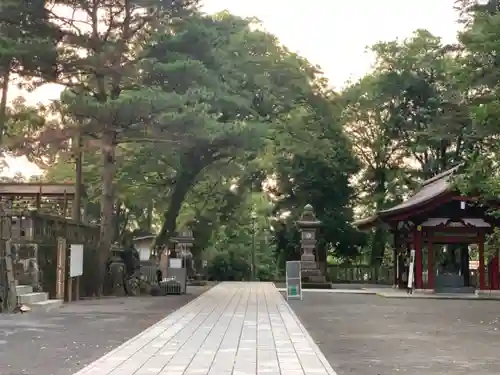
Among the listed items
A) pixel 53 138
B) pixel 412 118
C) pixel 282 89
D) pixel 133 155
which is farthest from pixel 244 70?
pixel 412 118

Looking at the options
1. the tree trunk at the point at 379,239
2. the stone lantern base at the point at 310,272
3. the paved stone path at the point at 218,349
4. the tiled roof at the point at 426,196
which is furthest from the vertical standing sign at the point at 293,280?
the tree trunk at the point at 379,239

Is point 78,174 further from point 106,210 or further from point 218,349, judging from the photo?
point 218,349

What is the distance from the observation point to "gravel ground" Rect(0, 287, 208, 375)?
7.78m

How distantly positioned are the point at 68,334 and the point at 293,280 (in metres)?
10.3

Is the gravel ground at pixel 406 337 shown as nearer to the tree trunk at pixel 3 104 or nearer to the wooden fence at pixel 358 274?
the tree trunk at pixel 3 104

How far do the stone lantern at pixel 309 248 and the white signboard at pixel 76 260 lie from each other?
41.6ft

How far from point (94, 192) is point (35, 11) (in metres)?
14.8

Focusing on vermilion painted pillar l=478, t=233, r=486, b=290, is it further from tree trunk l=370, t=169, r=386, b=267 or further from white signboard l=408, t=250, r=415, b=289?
tree trunk l=370, t=169, r=386, b=267

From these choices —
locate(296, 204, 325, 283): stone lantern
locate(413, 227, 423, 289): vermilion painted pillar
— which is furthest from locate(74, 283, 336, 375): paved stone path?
locate(296, 204, 325, 283): stone lantern

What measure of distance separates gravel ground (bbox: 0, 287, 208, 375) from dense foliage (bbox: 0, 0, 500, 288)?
5.35 m

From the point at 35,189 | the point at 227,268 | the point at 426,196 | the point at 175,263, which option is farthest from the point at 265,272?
the point at 35,189

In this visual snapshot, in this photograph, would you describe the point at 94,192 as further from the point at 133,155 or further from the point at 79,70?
the point at 79,70

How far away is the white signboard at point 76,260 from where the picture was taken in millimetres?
17547

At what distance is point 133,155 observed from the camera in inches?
1103
